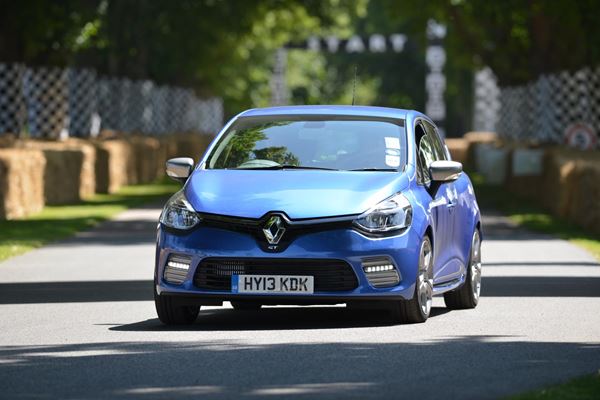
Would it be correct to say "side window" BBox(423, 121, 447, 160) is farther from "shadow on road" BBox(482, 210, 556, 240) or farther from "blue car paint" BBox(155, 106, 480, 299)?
"shadow on road" BBox(482, 210, 556, 240)

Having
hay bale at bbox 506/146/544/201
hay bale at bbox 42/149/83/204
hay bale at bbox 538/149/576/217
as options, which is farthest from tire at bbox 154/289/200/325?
hay bale at bbox 506/146/544/201

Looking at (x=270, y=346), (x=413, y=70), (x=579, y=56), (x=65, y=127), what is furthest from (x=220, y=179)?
(x=413, y=70)

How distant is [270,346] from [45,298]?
4340 mm

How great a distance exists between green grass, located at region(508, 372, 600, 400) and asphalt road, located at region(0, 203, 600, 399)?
22cm

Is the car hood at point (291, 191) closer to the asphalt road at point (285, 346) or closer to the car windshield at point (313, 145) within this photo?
the car windshield at point (313, 145)

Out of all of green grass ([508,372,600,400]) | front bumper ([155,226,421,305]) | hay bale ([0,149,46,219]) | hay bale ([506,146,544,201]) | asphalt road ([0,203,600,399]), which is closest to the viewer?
green grass ([508,372,600,400])

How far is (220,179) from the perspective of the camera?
12695 mm

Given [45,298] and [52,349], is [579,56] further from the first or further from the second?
[52,349]

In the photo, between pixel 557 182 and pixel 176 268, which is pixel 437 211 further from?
pixel 557 182

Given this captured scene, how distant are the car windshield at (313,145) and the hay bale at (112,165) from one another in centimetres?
2500

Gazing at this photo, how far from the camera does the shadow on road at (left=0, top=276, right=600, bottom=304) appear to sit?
1520 centimetres

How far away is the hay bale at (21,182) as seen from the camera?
2741 centimetres

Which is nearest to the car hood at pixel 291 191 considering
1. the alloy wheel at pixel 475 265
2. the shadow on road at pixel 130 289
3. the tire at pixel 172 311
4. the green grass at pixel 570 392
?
the tire at pixel 172 311

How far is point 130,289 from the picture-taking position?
53.0 feet
